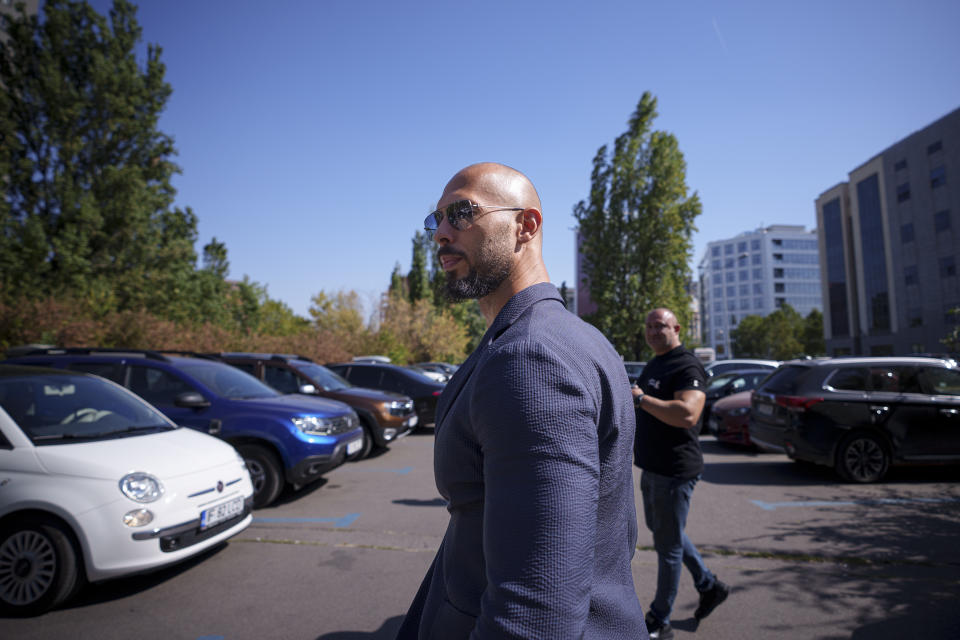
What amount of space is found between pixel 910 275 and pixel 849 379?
179 feet

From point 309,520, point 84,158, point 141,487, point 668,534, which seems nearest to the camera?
point 668,534

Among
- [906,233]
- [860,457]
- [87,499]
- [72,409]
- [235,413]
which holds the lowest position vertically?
[860,457]

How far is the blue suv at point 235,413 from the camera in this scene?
6574 millimetres

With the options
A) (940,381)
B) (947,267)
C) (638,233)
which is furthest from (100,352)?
(947,267)

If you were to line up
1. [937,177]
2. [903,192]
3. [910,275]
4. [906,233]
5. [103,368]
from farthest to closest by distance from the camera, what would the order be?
[903,192], [906,233], [910,275], [937,177], [103,368]

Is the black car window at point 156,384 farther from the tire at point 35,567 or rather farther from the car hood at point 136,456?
the tire at point 35,567

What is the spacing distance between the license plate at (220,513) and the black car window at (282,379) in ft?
17.1

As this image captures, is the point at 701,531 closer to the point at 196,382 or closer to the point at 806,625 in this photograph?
the point at 806,625

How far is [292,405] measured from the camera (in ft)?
23.1

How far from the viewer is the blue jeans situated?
326 centimetres

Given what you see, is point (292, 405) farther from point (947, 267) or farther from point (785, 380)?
point (947, 267)

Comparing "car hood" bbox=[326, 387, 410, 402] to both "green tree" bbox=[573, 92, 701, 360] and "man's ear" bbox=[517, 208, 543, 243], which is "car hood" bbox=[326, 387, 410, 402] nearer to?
"man's ear" bbox=[517, 208, 543, 243]

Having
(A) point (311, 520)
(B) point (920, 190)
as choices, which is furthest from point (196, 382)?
(B) point (920, 190)

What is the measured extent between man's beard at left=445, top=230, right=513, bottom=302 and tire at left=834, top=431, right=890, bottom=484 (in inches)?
327
